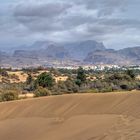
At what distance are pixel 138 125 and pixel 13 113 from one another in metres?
15.0

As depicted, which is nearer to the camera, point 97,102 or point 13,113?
point 97,102

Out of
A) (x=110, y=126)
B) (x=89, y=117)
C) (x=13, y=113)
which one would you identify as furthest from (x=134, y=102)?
(x=13, y=113)

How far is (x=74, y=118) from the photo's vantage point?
27.7 m

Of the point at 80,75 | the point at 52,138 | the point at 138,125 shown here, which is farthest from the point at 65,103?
the point at 80,75

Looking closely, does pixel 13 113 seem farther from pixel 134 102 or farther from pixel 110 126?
pixel 110 126

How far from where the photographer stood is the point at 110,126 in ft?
73.4

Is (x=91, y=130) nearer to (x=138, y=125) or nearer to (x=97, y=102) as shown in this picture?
(x=138, y=125)

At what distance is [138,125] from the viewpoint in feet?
68.9

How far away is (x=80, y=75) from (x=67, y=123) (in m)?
48.8

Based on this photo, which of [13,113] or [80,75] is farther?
[80,75]

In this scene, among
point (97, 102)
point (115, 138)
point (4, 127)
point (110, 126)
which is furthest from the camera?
point (97, 102)

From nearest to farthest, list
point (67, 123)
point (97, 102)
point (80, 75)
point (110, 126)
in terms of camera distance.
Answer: point (110, 126) < point (67, 123) < point (97, 102) < point (80, 75)

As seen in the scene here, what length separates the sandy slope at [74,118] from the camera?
70.9ft

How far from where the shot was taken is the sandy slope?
21.6 m
